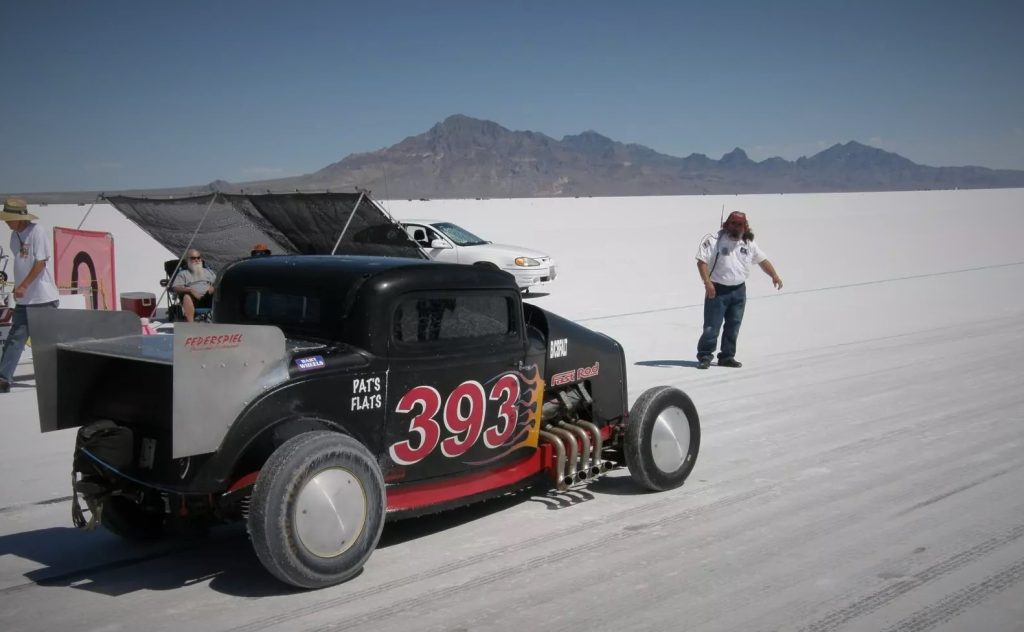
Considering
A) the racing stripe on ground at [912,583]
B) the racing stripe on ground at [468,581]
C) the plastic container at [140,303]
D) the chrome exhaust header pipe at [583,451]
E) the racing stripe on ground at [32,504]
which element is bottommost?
the racing stripe on ground at [32,504]

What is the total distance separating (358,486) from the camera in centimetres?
487

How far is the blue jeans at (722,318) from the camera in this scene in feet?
38.1

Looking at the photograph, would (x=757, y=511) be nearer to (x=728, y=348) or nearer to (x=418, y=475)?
(x=418, y=475)

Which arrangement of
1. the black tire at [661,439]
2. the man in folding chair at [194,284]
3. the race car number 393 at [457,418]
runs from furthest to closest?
the man in folding chair at [194,284]
the black tire at [661,439]
the race car number 393 at [457,418]

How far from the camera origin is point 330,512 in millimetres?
4754

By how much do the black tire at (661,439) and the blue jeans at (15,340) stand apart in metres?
6.52

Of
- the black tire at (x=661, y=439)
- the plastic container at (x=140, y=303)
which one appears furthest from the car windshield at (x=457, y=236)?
the black tire at (x=661, y=439)

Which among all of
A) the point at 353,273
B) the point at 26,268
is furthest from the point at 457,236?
the point at 353,273

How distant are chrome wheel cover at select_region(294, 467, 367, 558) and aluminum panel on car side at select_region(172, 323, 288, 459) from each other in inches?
20.1

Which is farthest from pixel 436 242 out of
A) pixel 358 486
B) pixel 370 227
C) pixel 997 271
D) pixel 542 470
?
pixel 358 486

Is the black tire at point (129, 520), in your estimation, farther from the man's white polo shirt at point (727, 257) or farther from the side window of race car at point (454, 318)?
the man's white polo shirt at point (727, 257)

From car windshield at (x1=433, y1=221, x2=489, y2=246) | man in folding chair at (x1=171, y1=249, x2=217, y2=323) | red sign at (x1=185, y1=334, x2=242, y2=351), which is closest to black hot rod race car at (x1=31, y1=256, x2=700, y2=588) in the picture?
red sign at (x1=185, y1=334, x2=242, y2=351)

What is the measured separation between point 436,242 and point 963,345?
462 inches

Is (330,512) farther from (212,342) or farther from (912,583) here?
(912,583)
